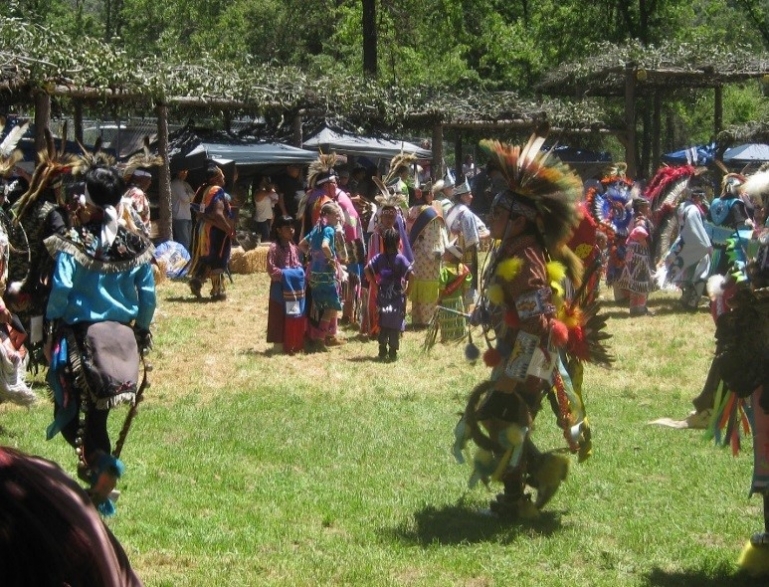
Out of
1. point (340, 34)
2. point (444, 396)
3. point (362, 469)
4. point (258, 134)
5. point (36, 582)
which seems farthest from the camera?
point (340, 34)

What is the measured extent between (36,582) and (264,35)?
4014cm

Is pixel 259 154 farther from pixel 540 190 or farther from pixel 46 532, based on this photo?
pixel 46 532

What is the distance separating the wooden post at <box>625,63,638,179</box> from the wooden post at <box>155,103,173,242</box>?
9.90 metres

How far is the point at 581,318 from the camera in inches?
228

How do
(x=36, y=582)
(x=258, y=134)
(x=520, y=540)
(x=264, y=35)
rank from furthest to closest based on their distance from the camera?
(x=264, y=35) → (x=258, y=134) → (x=520, y=540) → (x=36, y=582)

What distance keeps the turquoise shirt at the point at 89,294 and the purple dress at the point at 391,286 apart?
5.06m

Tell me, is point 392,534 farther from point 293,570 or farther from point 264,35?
point 264,35

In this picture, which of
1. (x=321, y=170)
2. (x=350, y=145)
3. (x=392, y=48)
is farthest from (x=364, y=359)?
(x=392, y=48)

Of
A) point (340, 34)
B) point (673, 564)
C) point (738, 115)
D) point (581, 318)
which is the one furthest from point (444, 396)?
point (738, 115)

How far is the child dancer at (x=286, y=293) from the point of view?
35.0 ft

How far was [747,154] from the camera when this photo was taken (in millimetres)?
28062

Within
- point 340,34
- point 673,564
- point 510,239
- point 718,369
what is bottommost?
point 673,564

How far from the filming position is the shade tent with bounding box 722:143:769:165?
91.4ft

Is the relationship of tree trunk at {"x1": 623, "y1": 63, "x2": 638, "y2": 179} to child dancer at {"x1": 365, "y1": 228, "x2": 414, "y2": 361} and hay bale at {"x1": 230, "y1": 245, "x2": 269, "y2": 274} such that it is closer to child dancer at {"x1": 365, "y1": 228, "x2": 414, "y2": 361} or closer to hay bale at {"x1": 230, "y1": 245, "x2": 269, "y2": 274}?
hay bale at {"x1": 230, "y1": 245, "x2": 269, "y2": 274}
